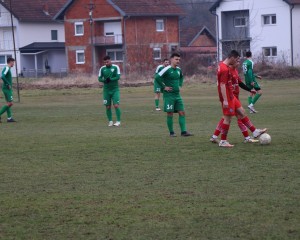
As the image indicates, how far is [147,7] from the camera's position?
7231cm

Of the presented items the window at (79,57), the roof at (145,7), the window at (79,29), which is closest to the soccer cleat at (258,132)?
the roof at (145,7)

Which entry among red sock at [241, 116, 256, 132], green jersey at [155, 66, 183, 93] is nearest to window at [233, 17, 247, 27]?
green jersey at [155, 66, 183, 93]

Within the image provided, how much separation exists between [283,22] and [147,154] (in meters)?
51.6

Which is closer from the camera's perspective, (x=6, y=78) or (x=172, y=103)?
(x=172, y=103)

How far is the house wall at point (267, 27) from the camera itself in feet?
204

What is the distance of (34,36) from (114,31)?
14.1 m

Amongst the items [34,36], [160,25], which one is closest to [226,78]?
[160,25]

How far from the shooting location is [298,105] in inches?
1017

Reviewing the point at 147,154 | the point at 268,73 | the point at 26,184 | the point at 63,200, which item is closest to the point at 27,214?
the point at 63,200

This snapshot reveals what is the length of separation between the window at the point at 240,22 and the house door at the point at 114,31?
1188cm

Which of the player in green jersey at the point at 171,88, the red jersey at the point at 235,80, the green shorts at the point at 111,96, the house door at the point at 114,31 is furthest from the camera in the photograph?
the house door at the point at 114,31

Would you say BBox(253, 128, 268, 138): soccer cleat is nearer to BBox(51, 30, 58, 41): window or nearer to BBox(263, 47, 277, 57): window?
BBox(263, 47, 277, 57): window

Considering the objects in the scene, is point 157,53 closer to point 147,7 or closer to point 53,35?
point 147,7

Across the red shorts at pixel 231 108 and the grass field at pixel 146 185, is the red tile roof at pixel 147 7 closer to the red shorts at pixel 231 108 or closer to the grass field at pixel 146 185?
the grass field at pixel 146 185
